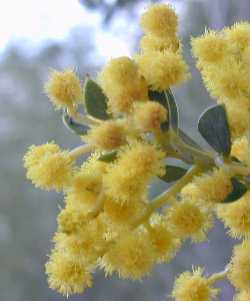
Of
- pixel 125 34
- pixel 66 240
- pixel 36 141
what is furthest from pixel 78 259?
pixel 125 34

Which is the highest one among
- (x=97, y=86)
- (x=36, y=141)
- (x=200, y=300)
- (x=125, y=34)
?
(x=125, y=34)

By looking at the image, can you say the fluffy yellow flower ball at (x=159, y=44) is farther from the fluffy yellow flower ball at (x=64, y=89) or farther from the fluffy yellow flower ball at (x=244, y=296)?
the fluffy yellow flower ball at (x=244, y=296)

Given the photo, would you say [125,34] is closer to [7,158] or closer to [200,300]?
[7,158]

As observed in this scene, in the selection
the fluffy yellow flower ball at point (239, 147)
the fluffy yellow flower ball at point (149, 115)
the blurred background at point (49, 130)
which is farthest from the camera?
the blurred background at point (49, 130)

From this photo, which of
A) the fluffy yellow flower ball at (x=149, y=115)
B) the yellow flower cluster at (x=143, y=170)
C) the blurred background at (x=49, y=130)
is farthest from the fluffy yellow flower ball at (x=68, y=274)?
the blurred background at (x=49, y=130)

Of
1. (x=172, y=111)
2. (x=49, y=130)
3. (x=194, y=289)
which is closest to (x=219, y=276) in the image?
(x=194, y=289)

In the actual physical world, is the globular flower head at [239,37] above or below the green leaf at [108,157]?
above
